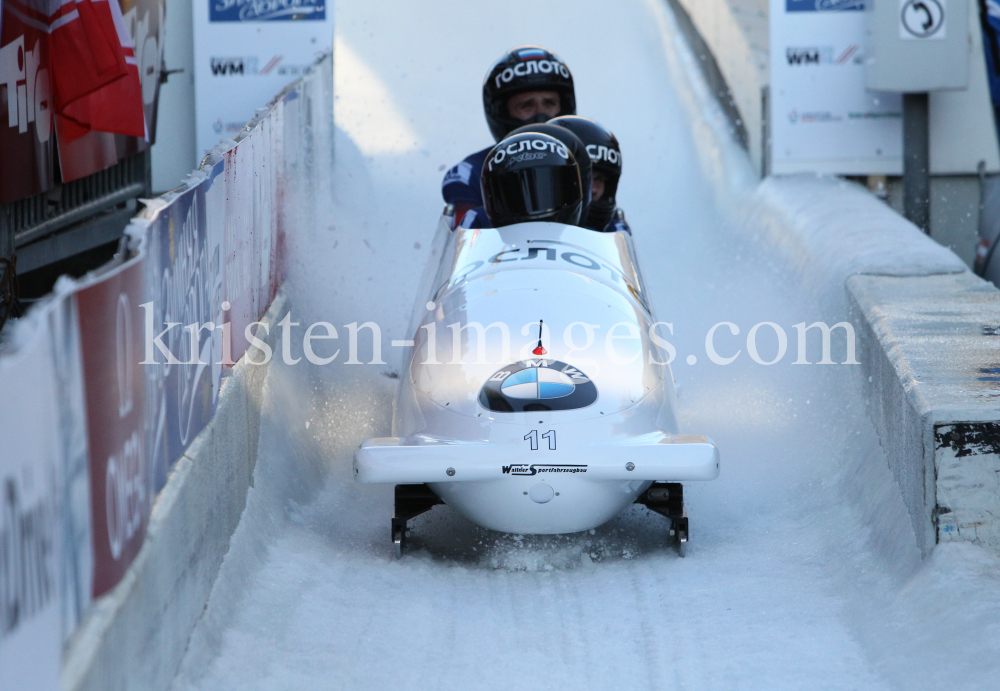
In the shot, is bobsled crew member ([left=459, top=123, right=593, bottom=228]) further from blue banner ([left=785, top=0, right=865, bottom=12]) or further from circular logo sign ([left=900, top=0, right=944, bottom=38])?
blue banner ([left=785, top=0, right=865, bottom=12])

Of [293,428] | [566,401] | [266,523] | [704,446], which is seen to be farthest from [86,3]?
[704,446]

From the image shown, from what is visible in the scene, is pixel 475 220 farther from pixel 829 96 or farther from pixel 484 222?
pixel 829 96

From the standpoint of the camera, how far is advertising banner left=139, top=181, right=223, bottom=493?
2227 millimetres

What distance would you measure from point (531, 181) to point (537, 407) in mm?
1102

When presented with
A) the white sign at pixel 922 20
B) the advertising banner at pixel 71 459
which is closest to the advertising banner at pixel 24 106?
the advertising banner at pixel 71 459

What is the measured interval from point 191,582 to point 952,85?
6.37 meters

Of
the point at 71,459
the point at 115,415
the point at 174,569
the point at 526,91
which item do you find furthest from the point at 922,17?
the point at 71,459

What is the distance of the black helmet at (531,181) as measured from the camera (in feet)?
12.4

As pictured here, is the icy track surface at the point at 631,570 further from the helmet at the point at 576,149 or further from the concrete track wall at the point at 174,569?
the helmet at the point at 576,149

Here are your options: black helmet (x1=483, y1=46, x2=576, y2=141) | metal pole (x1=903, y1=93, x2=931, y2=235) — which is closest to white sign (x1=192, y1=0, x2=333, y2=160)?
black helmet (x1=483, y1=46, x2=576, y2=141)

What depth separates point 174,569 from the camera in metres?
2.29

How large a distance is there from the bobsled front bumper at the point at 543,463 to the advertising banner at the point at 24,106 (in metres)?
2.84

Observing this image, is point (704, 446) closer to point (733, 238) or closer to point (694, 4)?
point (733, 238)

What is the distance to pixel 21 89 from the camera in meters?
5.03
